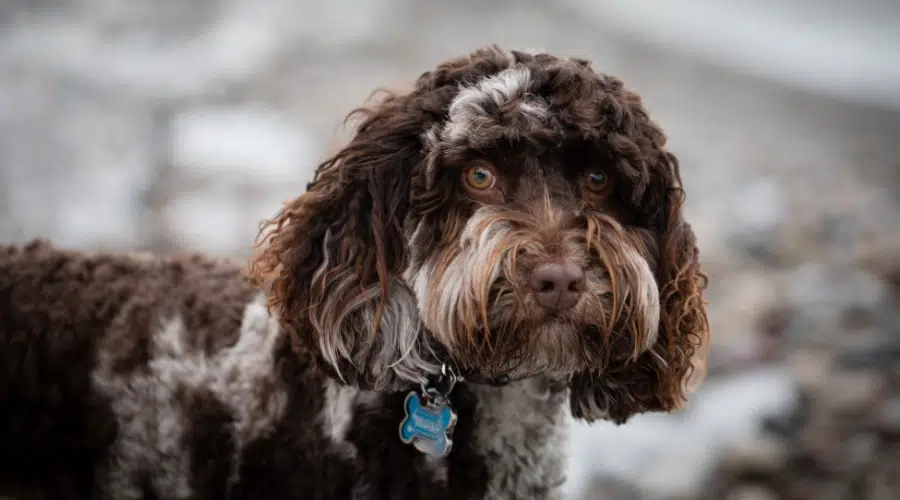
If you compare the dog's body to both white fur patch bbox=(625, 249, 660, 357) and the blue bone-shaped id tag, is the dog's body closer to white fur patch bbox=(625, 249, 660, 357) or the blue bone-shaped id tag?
the blue bone-shaped id tag

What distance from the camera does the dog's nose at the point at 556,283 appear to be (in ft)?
7.45

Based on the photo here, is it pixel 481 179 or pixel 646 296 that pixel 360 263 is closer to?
pixel 481 179

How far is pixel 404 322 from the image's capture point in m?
2.61

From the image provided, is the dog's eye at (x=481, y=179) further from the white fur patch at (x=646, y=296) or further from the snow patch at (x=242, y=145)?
the snow patch at (x=242, y=145)

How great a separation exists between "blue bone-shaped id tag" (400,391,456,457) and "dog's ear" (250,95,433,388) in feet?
0.34

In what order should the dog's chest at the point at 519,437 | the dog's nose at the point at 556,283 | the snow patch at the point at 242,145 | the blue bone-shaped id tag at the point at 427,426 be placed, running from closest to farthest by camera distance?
the dog's nose at the point at 556,283 → the blue bone-shaped id tag at the point at 427,426 → the dog's chest at the point at 519,437 → the snow patch at the point at 242,145

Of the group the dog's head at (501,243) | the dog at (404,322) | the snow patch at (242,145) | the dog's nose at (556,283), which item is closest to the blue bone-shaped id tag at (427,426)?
the dog at (404,322)

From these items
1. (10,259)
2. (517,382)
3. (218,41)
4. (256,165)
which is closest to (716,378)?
(517,382)

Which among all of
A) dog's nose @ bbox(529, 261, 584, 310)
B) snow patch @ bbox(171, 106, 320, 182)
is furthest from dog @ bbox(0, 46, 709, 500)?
snow patch @ bbox(171, 106, 320, 182)

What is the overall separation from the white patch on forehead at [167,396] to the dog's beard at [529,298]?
2.24 feet

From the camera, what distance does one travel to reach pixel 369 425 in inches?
106

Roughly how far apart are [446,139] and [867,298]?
14.5 feet

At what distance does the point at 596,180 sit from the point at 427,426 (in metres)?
0.89

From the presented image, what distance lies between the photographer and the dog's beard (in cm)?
233
